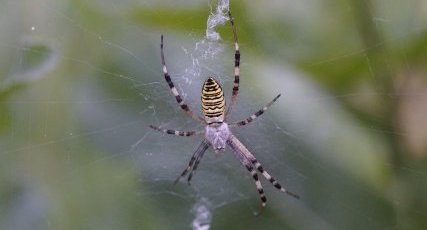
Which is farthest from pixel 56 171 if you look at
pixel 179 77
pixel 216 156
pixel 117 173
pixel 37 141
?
pixel 216 156

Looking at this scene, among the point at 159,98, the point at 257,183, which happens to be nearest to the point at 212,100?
the point at 159,98

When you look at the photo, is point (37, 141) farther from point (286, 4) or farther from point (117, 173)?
point (286, 4)

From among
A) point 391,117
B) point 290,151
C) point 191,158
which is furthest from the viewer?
point 191,158

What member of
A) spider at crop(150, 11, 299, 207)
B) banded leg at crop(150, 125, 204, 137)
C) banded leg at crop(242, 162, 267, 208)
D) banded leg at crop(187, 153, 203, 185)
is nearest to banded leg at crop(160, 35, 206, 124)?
spider at crop(150, 11, 299, 207)

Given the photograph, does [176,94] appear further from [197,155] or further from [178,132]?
[197,155]

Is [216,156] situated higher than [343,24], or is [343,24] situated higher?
[343,24]

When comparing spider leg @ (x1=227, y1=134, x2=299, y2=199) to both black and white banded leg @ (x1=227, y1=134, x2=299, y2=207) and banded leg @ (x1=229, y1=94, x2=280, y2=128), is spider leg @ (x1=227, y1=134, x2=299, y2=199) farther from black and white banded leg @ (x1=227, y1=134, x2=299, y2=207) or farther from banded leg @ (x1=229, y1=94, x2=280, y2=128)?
banded leg @ (x1=229, y1=94, x2=280, y2=128)

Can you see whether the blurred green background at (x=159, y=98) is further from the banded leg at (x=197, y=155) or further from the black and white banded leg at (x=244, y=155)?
the black and white banded leg at (x=244, y=155)
